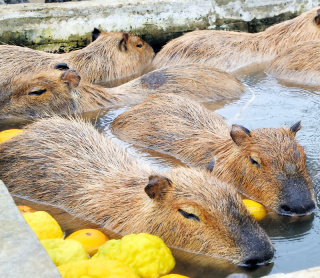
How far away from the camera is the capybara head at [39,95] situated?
650 cm

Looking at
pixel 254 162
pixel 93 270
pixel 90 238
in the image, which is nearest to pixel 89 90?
pixel 254 162

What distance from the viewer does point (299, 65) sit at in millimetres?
7480

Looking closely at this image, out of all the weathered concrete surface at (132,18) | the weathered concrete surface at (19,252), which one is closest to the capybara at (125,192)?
the weathered concrete surface at (19,252)

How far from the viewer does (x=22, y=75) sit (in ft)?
24.5

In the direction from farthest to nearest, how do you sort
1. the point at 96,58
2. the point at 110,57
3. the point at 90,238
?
the point at 110,57, the point at 96,58, the point at 90,238

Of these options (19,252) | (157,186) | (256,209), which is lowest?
(256,209)

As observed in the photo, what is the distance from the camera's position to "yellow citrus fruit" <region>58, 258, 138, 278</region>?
2.42m

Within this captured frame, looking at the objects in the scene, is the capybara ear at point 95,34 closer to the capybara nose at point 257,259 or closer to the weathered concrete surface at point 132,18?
the weathered concrete surface at point 132,18

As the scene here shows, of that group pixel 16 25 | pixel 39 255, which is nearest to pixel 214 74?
pixel 16 25

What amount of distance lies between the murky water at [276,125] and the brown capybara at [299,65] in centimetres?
17

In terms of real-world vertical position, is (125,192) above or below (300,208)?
above

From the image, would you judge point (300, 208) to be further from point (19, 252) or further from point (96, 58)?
point (96, 58)

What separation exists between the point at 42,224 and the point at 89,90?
367 cm

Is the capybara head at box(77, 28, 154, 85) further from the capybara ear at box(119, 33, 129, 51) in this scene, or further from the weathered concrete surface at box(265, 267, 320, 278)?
the weathered concrete surface at box(265, 267, 320, 278)
